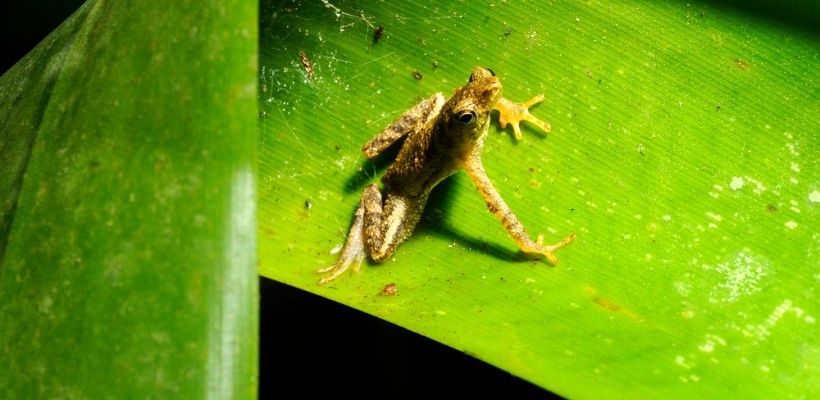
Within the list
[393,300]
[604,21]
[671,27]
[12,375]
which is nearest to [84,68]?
[12,375]

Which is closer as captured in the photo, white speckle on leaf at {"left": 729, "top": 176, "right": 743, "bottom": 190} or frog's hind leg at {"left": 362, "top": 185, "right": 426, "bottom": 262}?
white speckle on leaf at {"left": 729, "top": 176, "right": 743, "bottom": 190}

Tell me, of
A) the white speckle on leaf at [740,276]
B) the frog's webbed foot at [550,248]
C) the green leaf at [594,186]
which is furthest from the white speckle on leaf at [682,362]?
the frog's webbed foot at [550,248]

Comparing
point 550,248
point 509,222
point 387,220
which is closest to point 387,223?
point 387,220

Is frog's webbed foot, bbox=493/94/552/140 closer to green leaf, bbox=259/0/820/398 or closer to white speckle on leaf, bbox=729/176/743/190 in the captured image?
green leaf, bbox=259/0/820/398

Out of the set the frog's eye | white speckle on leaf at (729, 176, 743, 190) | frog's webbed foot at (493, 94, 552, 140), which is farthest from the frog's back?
white speckle on leaf at (729, 176, 743, 190)

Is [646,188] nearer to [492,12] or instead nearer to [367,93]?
[492,12]
